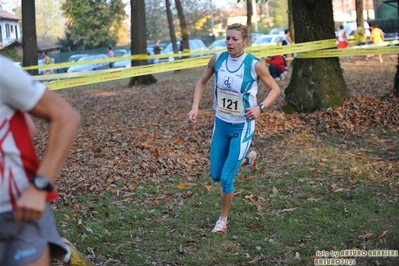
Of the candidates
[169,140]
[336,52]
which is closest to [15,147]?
[169,140]

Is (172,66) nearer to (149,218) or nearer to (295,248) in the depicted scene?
(149,218)

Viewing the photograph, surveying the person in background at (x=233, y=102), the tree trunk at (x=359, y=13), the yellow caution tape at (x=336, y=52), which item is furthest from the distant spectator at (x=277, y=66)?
the person in background at (x=233, y=102)

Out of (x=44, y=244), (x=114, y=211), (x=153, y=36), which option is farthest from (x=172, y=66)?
(x=153, y=36)

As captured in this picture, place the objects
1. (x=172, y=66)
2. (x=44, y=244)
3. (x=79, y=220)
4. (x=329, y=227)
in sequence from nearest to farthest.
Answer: (x=44, y=244) → (x=329, y=227) → (x=79, y=220) → (x=172, y=66)

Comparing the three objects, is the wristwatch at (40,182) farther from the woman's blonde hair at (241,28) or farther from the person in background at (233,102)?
the woman's blonde hair at (241,28)

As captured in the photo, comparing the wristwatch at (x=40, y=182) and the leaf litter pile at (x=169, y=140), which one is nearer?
the wristwatch at (x=40, y=182)

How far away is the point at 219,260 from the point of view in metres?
5.70

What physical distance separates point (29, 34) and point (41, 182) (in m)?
17.7

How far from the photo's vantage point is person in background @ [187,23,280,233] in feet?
20.7

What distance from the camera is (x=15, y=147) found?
2.63 metres

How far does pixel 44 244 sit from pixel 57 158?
0.45 metres

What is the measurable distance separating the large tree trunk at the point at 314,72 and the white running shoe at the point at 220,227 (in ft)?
20.1

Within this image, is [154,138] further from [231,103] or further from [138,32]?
[138,32]

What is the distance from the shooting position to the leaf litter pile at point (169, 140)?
8.62 meters
